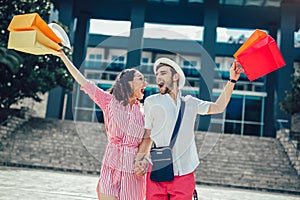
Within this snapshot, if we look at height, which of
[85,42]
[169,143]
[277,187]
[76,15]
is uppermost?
[76,15]

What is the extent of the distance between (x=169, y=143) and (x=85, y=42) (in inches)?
853

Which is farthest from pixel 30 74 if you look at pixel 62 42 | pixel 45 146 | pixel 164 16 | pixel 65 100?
pixel 62 42

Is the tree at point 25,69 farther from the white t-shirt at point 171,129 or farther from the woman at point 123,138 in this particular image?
the white t-shirt at point 171,129

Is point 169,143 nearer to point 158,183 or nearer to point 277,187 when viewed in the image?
point 158,183

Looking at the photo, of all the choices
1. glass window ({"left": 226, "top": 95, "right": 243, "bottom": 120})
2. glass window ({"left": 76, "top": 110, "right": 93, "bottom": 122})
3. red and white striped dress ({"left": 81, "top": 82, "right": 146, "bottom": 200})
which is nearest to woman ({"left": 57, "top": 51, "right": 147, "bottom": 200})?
red and white striped dress ({"left": 81, "top": 82, "right": 146, "bottom": 200})

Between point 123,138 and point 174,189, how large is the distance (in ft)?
1.44

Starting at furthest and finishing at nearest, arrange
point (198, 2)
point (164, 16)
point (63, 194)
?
point (164, 16) < point (198, 2) < point (63, 194)

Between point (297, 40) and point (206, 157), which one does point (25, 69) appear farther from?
point (297, 40)

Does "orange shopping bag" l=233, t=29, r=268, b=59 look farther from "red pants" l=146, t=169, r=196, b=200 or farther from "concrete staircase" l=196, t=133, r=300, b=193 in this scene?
"concrete staircase" l=196, t=133, r=300, b=193

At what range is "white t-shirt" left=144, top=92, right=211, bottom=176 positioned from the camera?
7.67ft

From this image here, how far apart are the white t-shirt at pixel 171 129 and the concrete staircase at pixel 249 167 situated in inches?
331

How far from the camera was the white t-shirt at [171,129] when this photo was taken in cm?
234

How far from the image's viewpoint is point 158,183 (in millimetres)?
2334

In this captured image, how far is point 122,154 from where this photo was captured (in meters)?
2.34
